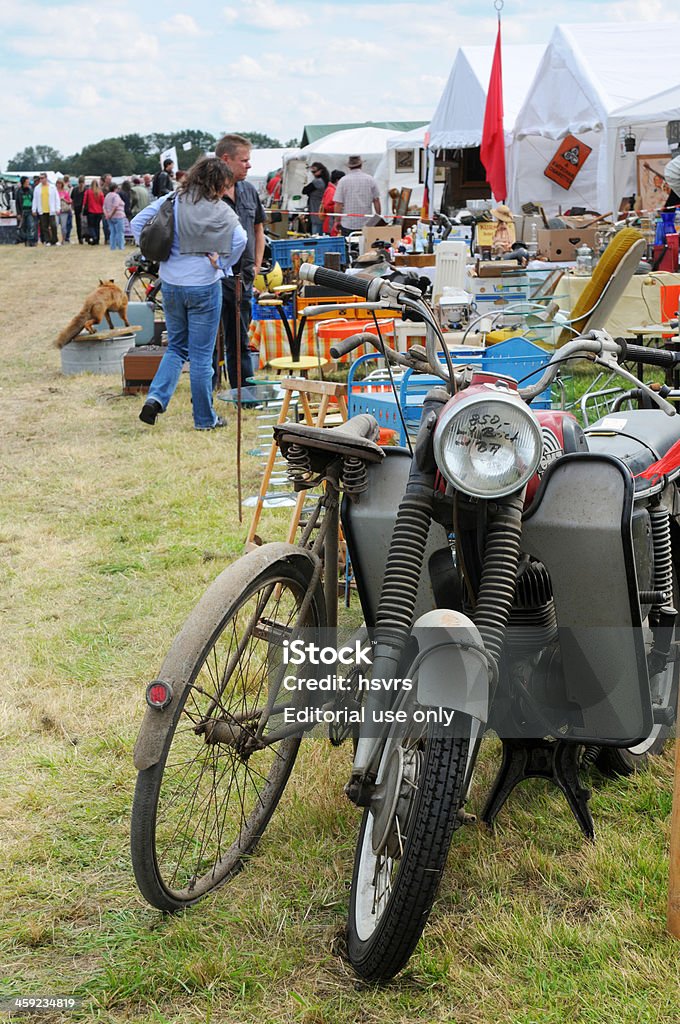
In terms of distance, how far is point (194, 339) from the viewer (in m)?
7.42

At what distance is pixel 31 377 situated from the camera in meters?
10.7

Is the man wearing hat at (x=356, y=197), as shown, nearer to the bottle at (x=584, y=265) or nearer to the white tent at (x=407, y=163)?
the bottle at (x=584, y=265)

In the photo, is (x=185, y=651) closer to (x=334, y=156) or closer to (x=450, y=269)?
(x=450, y=269)

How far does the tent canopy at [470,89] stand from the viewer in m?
20.1

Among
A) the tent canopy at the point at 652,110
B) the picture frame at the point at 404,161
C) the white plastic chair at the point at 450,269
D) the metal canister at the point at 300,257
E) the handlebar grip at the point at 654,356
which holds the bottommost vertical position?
the handlebar grip at the point at 654,356

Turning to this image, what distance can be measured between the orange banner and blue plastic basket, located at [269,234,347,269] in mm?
8398

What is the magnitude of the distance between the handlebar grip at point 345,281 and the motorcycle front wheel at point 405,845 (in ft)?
3.08

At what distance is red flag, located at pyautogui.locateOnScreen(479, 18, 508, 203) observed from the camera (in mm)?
17797

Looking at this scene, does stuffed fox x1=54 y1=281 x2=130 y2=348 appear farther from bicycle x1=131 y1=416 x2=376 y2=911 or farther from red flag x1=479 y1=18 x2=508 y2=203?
red flag x1=479 y1=18 x2=508 y2=203

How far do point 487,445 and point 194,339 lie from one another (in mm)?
5527

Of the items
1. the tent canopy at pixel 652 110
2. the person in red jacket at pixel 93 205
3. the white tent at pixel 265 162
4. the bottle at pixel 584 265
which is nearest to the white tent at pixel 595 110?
the tent canopy at pixel 652 110

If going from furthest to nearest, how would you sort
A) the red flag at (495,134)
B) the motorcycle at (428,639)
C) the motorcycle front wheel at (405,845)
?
the red flag at (495,134), the motorcycle at (428,639), the motorcycle front wheel at (405,845)

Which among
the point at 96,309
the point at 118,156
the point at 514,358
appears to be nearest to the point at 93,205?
the point at 96,309

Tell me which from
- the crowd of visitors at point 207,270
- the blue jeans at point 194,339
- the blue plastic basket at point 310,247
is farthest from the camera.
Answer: the blue plastic basket at point 310,247
